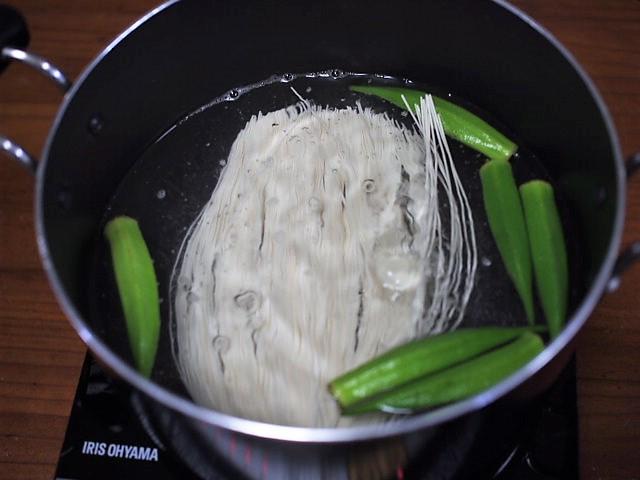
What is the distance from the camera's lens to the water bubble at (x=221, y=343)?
772mm

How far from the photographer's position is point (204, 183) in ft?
2.99

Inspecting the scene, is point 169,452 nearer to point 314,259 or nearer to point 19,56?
point 314,259

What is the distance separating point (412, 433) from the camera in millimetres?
536

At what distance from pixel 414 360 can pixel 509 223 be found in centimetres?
23

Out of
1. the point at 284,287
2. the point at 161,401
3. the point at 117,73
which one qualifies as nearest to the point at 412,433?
the point at 161,401

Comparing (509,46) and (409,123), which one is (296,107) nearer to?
(409,123)

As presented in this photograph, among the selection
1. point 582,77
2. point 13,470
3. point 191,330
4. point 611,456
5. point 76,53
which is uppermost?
point 76,53

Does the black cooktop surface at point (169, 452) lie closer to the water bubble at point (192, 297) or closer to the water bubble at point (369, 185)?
the water bubble at point (192, 297)

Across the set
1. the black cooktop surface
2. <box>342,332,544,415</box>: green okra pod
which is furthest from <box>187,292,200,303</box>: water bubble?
<box>342,332,544,415</box>: green okra pod

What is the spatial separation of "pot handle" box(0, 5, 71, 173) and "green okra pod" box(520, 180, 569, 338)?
22.0 inches

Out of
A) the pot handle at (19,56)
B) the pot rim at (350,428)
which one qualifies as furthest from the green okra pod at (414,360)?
the pot handle at (19,56)

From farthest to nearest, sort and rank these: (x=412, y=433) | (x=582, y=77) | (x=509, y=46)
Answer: (x=509, y=46) < (x=582, y=77) < (x=412, y=433)

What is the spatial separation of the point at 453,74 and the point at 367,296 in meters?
0.36

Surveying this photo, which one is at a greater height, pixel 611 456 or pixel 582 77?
pixel 582 77
